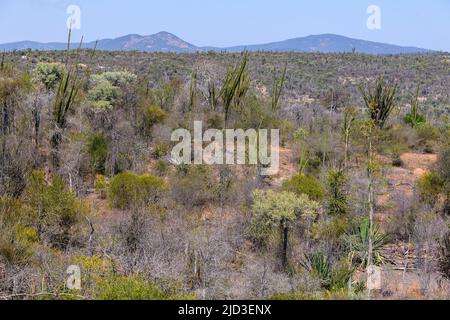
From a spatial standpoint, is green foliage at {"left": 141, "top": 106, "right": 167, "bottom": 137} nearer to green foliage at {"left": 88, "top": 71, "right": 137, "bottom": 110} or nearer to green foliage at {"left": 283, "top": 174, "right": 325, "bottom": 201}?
green foliage at {"left": 88, "top": 71, "right": 137, "bottom": 110}

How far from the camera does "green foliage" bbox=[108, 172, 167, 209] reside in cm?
1132

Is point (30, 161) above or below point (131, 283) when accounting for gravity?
above

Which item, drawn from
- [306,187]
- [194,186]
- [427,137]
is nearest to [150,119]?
[194,186]

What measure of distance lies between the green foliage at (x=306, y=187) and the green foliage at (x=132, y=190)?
287cm

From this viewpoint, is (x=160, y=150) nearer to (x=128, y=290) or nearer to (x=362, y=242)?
(x=362, y=242)

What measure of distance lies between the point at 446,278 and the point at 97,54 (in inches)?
1286

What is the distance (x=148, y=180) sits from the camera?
38.5 ft

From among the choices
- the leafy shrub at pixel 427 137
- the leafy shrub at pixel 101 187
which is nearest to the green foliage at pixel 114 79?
the leafy shrub at pixel 101 187

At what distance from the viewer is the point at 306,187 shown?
11766 mm

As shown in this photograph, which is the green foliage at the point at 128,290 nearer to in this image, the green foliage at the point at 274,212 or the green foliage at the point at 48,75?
the green foliage at the point at 274,212

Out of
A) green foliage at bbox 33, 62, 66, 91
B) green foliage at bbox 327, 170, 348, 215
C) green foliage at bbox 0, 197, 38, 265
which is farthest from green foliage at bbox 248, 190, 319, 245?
green foliage at bbox 33, 62, 66, 91

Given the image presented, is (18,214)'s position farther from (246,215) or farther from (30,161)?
(246,215)

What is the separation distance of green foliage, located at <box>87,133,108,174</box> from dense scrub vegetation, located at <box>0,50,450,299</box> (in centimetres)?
4
